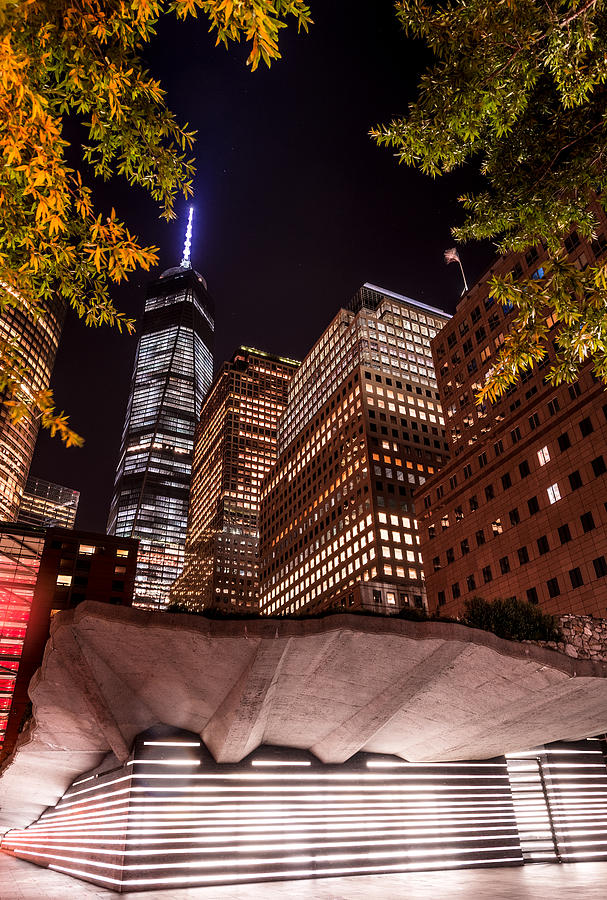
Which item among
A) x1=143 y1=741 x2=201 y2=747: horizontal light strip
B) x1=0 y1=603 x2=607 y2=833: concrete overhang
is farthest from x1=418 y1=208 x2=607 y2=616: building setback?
x1=143 y1=741 x2=201 y2=747: horizontal light strip

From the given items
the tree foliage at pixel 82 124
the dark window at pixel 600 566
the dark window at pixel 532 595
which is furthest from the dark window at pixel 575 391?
the tree foliage at pixel 82 124

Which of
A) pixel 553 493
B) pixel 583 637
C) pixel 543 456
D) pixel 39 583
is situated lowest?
pixel 583 637

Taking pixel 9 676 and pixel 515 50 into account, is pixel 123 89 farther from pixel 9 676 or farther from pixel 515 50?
pixel 9 676

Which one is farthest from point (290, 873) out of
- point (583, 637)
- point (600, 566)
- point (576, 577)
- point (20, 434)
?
point (20, 434)

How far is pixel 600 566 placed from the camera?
140 ft

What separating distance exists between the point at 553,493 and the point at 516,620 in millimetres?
36526

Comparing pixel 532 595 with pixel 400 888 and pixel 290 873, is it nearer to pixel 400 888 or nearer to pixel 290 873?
pixel 290 873

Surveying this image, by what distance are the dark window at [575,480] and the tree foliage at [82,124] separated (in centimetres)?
4749

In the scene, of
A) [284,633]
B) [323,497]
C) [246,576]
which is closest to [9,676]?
[323,497]

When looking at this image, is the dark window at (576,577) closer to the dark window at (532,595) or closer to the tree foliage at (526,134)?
the dark window at (532,595)

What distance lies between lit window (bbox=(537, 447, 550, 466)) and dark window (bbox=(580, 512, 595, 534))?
6977mm

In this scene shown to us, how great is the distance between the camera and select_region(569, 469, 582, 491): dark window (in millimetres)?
46031

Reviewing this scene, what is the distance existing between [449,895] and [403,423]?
9876 centimetres

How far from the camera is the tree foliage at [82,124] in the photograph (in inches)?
169
